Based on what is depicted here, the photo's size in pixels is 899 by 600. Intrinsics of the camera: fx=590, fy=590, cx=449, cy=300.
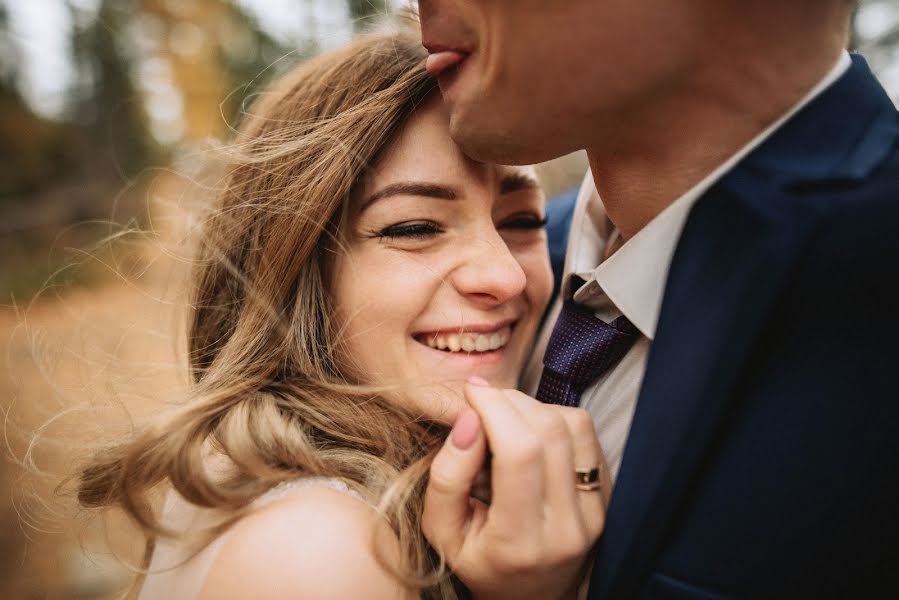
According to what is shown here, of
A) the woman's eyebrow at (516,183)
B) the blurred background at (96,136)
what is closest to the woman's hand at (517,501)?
the woman's eyebrow at (516,183)

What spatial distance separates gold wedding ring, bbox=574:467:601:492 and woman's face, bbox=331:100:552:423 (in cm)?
46

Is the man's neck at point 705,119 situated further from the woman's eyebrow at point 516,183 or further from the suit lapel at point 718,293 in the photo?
the woman's eyebrow at point 516,183

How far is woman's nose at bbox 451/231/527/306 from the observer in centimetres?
156

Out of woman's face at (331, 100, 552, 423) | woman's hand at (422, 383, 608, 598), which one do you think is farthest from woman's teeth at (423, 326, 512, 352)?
woman's hand at (422, 383, 608, 598)

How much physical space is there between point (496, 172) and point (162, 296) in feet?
3.84

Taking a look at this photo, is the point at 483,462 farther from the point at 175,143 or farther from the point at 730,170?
the point at 175,143

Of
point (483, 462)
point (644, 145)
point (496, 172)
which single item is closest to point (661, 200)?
point (644, 145)

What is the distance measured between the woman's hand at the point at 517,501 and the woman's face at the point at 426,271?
1.13ft

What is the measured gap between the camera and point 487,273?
5.12ft

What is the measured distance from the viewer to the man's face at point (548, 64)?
1.06 metres

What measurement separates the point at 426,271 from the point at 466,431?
51 centimetres

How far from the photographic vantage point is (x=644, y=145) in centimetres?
122

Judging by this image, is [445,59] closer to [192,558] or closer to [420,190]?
[420,190]

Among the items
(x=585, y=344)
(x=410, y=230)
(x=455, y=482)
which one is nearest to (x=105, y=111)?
(x=410, y=230)
